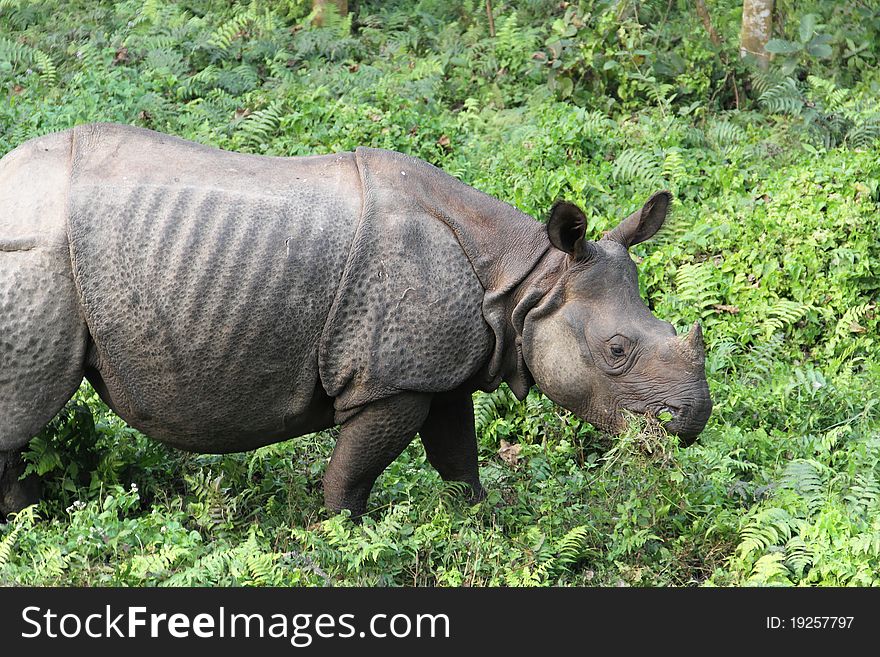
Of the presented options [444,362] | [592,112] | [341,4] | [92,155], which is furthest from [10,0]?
[444,362]

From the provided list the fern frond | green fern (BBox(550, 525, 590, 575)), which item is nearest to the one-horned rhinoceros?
green fern (BBox(550, 525, 590, 575))

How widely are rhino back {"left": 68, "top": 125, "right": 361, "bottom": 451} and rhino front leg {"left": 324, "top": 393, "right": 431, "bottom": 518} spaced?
28cm

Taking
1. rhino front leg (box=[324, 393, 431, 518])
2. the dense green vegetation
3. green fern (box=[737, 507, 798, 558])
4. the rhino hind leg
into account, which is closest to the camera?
the rhino hind leg

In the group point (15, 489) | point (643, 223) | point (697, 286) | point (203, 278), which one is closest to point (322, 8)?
point (697, 286)

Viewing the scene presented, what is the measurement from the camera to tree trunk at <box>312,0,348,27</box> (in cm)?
1385

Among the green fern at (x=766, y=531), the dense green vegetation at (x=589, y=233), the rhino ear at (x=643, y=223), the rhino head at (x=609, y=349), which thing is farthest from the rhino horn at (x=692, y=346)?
the green fern at (x=766, y=531)

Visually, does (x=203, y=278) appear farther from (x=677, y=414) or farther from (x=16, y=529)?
(x=677, y=414)

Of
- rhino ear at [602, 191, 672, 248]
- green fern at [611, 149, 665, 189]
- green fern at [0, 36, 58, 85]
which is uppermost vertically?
rhino ear at [602, 191, 672, 248]

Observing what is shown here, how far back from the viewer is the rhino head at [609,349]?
6.22m

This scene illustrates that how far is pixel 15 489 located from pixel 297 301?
1.94m

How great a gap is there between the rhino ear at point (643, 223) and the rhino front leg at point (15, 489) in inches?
129

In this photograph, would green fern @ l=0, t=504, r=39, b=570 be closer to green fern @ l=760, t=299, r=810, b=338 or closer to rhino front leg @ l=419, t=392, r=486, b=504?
rhino front leg @ l=419, t=392, r=486, b=504

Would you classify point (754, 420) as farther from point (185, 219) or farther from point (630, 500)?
point (185, 219)

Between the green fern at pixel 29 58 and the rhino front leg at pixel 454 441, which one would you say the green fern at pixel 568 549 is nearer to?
the rhino front leg at pixel 454 441
